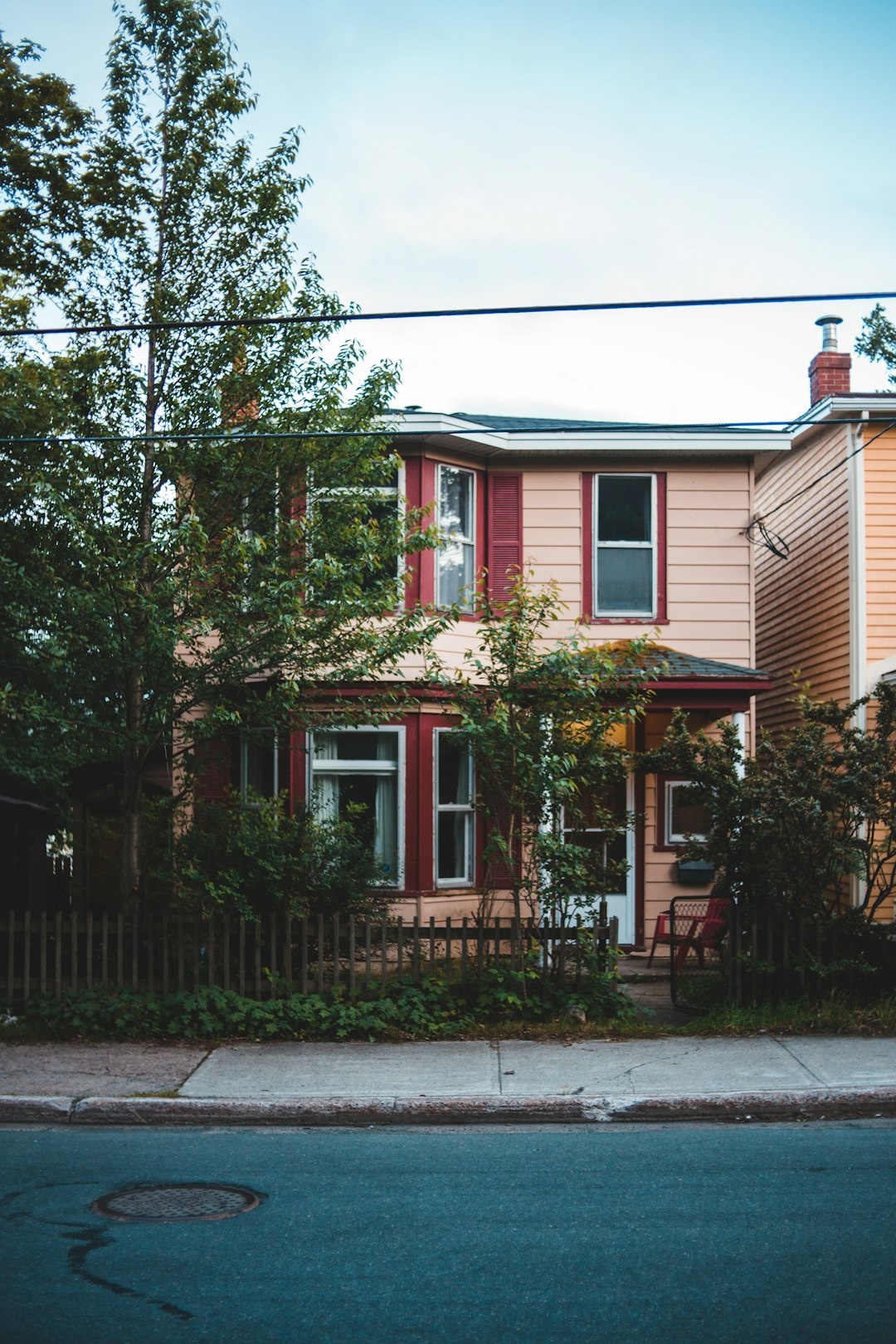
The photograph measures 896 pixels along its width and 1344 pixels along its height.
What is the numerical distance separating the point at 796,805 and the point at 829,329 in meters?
9.76

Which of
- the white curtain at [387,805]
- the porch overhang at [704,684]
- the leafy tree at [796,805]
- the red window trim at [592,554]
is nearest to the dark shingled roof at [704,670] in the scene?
the porch overhang at [704,684]

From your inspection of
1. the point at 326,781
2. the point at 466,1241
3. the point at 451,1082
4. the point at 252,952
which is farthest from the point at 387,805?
the point at 466,1241

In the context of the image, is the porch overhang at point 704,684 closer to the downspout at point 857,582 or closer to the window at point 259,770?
the downspout at point 857,582

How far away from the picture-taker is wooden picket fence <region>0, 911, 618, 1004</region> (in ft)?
32.4

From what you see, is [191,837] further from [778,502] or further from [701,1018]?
[778,502]

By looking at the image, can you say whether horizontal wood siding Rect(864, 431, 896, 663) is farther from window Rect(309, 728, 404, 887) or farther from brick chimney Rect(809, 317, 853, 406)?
window Rect(309, 728, 404, 887)

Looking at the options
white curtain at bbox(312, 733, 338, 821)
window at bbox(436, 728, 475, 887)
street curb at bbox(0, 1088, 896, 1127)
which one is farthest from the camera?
window at bbox(436, 728, 475, 887)

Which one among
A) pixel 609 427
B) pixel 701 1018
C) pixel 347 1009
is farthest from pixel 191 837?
pixel 609 427

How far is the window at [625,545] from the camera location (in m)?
14.9

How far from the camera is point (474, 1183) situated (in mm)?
6191

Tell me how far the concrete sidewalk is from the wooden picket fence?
0.71m

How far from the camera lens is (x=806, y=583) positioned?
16625 mm

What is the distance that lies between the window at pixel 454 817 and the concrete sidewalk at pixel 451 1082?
4.22 metres

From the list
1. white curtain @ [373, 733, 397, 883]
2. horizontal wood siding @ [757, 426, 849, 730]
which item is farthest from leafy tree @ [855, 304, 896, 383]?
white curtain @ [373, 733, 397, 883]
